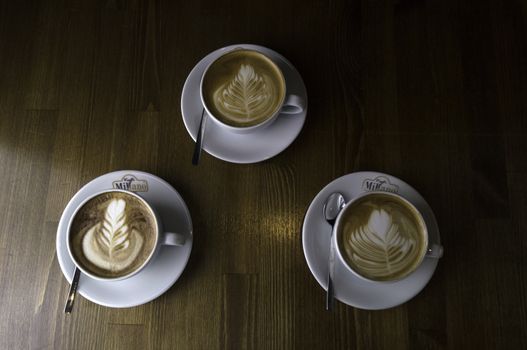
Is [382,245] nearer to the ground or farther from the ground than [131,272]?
farther from the ground

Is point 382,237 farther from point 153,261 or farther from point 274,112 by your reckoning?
point 153,261

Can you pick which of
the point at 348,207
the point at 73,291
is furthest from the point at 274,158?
the point at 73,291

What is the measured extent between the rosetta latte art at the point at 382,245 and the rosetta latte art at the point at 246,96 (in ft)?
0.88

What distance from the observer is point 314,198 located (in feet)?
2.62

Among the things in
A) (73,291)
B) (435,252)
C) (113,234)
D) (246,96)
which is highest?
(246,96)

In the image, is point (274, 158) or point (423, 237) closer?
point (423, 237)

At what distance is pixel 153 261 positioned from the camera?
2.48ft

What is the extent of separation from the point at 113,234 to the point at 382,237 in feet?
1.47

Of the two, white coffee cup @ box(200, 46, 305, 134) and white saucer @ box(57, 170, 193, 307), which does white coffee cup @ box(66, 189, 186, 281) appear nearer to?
white saucer @ box(57, 170, 193, 307)

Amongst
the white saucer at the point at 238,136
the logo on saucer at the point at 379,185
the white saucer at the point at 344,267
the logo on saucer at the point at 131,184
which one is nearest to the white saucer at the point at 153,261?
the logo on saucer at the point at 131,184

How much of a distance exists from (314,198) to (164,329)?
36 centimetres

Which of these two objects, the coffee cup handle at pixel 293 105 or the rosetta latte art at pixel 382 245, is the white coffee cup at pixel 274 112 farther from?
the rosetta latte art at pixel 382 245

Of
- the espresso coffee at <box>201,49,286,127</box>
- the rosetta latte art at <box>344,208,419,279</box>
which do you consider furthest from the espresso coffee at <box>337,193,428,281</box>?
the espresso coffee at <box>201,49,286,127</box>

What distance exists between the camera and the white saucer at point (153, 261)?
0.74 metres
